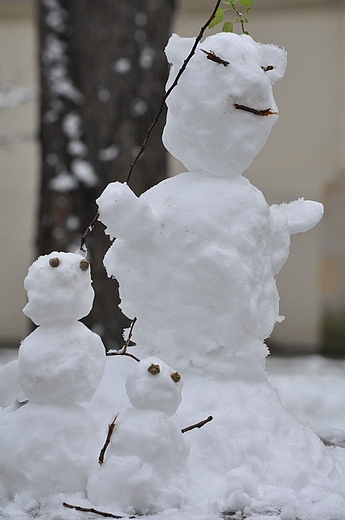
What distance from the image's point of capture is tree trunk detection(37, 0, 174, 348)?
3508 millimetres

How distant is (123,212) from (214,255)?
25 centimetres

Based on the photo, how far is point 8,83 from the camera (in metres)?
6.48

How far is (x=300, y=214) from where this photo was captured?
1.93 metres

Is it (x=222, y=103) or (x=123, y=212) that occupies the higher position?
(x=222, y=103)

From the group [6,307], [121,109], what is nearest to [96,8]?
[121,109]

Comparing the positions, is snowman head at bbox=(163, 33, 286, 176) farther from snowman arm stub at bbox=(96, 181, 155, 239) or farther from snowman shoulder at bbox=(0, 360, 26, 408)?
snowman shoulder at bbox=(0, 360, 26, 408)

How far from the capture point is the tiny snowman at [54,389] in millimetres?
1458

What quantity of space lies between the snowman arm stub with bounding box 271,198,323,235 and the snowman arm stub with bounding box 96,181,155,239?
0.39 metres

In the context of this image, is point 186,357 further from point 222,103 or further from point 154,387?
point 222,103

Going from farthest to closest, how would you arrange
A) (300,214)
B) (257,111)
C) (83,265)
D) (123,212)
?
(300,214) → (257,111) → (123,212) → (83,265)

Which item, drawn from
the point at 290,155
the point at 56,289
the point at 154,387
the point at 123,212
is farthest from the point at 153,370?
the point at 290,155

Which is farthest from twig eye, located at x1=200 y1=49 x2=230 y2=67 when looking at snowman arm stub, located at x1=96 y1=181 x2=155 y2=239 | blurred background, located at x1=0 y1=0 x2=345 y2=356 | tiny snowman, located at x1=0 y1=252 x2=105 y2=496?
blurred background, located at x1=0 y1=0 x2=345 y2=356

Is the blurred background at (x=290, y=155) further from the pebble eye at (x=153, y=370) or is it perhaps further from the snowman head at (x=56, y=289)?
the pebble eye at (x=153, y=370)

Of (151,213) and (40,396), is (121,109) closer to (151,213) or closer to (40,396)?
(151,213)
